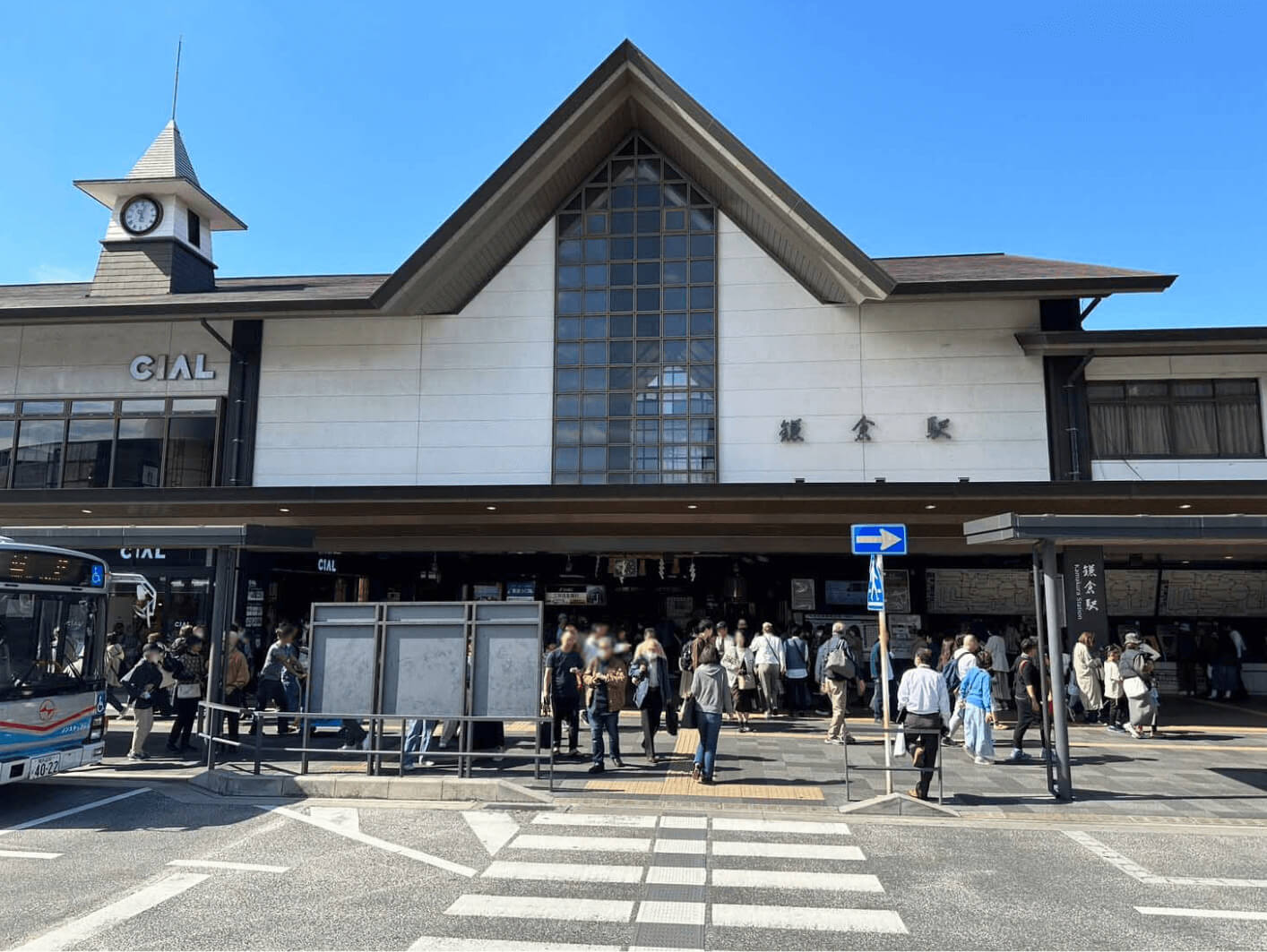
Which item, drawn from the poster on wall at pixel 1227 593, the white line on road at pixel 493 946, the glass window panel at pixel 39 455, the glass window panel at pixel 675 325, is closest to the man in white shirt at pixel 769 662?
the glass window panel at pixel 675 325

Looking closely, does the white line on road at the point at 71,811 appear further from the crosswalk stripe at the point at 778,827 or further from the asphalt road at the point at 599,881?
the crosswalk stripe at the point at 778,827

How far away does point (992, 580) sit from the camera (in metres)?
20.5

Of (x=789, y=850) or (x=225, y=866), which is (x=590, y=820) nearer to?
(x=789, y=850)

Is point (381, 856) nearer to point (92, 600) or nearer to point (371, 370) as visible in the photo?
point (92, 600)

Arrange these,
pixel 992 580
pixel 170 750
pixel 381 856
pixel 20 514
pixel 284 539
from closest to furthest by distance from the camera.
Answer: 1. pixel 381 856
2. pixel 284 539
3. pixel 170 750
4. pixel 20 514
5. pixel 992 580

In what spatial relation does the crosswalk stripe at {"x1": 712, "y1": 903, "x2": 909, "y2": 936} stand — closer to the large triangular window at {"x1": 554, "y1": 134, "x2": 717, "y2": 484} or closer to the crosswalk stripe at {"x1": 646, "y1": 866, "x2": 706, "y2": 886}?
the crosswalk stripe at {"x1": 646, "y1": 866, "x2": 706, "y2": 886}

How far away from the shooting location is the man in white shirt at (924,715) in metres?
9.65

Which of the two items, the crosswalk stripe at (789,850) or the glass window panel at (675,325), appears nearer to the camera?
the crosswalk stripe at (789,850)

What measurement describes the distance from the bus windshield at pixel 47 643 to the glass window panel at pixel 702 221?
13382 mm

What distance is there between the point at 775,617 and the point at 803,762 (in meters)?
9.02

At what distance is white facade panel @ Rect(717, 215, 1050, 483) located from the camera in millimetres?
17312

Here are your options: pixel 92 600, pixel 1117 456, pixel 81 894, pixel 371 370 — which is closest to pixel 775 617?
pixel 1117 456

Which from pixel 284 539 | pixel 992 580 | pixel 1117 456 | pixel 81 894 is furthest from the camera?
pixel 992 580

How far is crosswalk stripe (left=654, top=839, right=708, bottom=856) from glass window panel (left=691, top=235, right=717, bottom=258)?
44.2 ft
